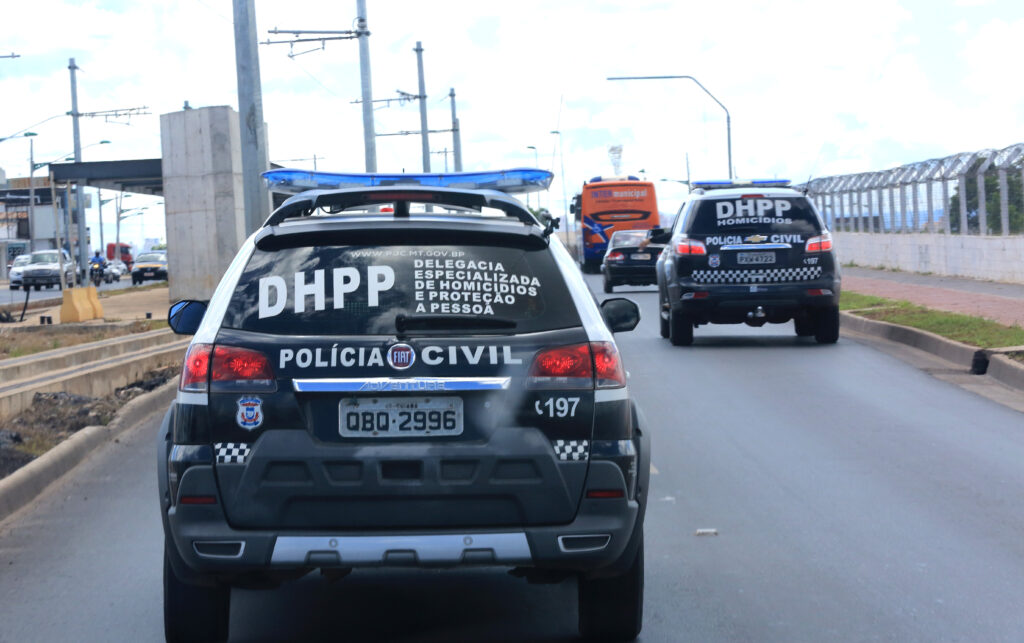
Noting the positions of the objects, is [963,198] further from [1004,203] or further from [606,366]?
[606,366]

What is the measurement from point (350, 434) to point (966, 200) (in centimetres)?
2937

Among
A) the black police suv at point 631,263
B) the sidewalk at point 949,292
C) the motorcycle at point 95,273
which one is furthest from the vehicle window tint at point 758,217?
the motorcycle at point 95,273

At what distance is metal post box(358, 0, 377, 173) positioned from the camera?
117ft

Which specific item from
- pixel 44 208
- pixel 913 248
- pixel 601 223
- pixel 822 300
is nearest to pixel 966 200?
pixel 913 248

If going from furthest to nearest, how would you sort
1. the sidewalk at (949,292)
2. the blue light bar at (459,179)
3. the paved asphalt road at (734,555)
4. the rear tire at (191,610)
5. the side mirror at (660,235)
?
the sidewalk at (949,292) → the side mirror at (660,235) → the blue light bar at (459,179) → the paved asphalt road at (734,555) → the rear tire at (191,610)

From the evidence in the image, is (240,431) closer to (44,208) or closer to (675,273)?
(675,273)

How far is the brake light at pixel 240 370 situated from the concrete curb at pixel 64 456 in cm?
388

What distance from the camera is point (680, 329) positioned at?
17.7 metres

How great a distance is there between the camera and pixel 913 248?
36.6 metres

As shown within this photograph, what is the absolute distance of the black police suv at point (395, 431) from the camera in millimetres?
4504

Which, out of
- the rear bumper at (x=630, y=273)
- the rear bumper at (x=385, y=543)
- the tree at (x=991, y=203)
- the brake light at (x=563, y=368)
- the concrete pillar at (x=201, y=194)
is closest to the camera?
the rear bumper at (x=385, y=543)

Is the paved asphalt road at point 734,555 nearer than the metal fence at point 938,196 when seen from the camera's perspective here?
Yes

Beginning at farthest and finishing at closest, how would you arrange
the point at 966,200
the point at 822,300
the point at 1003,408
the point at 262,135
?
the point at 966,200 → the point at 262,135 → the point at 822,300 → the point at 1003,408

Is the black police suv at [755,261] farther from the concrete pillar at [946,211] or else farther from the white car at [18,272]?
the white car at [18,272]
